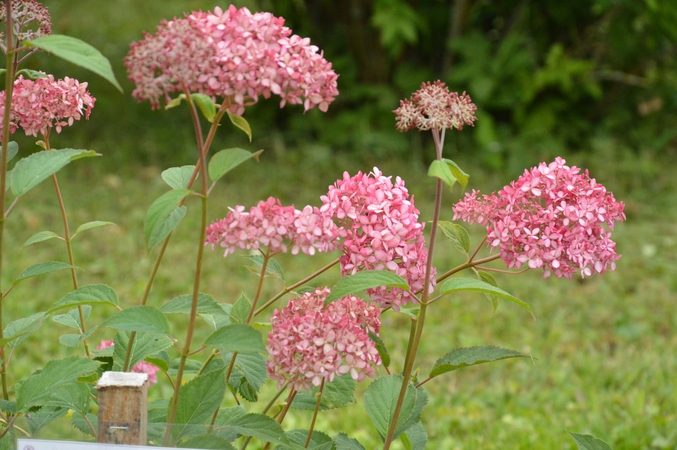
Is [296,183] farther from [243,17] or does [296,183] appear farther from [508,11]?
[243,17]

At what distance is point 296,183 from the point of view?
12.3 feet

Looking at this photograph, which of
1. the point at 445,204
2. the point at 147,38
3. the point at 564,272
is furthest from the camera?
the point at 445,204


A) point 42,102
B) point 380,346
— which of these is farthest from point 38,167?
point 380,346

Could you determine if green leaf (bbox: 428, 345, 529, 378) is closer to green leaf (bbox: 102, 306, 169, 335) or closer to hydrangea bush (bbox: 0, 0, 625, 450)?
hydrangea bush (bbox: 0, 0, 625, 450)

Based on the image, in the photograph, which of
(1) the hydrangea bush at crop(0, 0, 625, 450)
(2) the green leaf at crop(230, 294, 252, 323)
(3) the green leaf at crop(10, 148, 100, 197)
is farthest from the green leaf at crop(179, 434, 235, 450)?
(3) the green leaf at crop(10, 148, 100, 197)

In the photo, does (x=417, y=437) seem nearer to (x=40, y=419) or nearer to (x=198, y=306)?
(x=198, y=306)

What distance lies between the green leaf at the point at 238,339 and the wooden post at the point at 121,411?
99 millimetres

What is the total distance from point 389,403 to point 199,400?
0.26 m

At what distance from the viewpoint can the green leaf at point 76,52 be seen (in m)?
0.71

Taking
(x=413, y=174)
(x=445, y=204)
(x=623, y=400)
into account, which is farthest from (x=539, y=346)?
(x=413, y=174)

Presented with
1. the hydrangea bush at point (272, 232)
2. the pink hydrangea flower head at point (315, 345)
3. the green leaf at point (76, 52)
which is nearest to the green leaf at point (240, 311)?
the hydrangea bush at point (272, 232)

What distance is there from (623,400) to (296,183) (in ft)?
6.89

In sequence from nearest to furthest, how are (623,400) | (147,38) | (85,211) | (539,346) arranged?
(147,38) → (623,400) → (539,346) → (85,211)

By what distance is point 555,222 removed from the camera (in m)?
0.87
